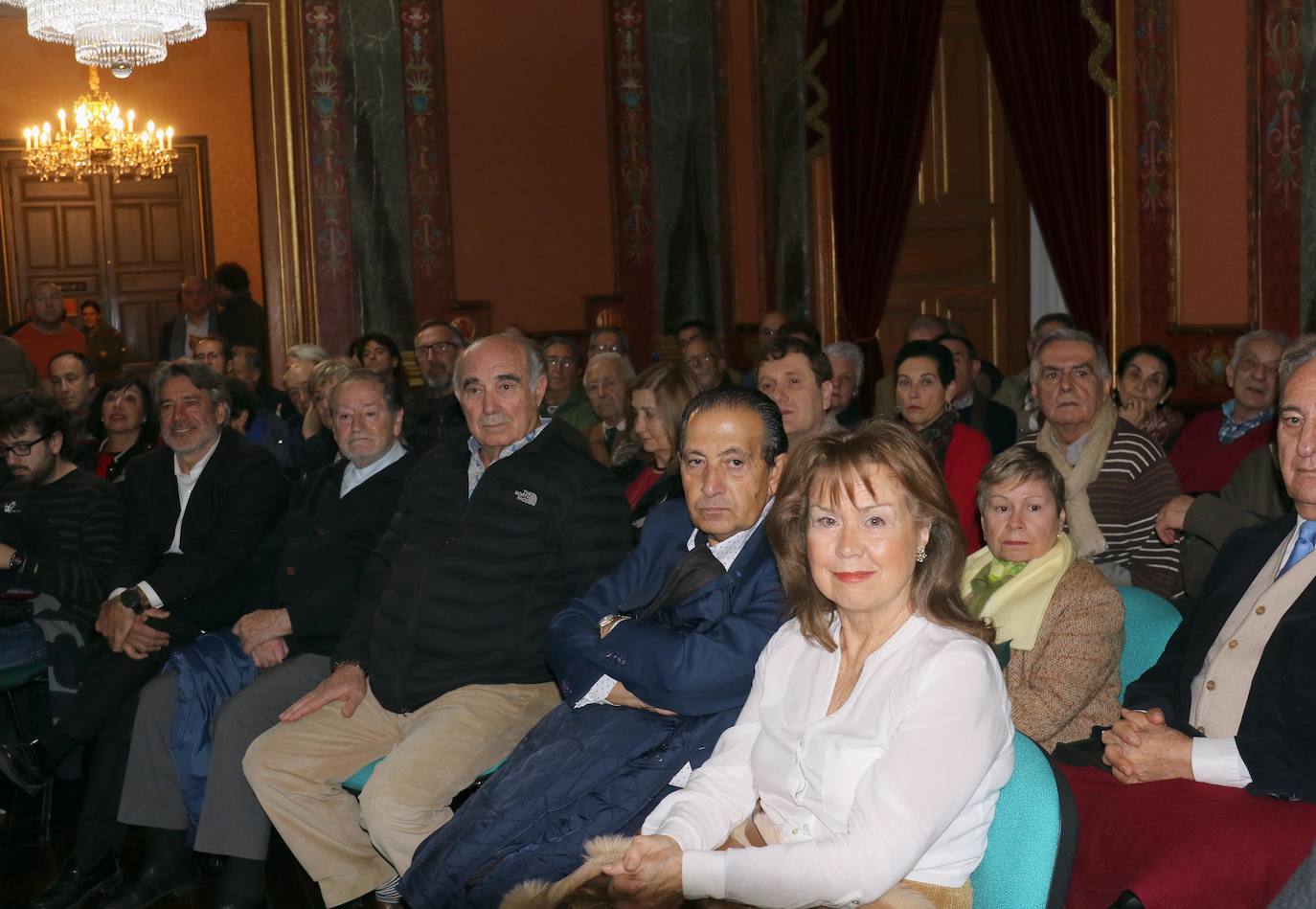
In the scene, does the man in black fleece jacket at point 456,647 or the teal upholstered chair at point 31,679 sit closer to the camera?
the man in black fleece jacket at point 456,647

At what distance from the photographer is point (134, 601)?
147 inches

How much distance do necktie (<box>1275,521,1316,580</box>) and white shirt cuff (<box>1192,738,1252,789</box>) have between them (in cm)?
34

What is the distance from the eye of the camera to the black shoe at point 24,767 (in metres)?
3.91

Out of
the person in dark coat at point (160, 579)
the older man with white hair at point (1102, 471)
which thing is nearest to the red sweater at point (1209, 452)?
the older man with white hair at point (1102, 471)

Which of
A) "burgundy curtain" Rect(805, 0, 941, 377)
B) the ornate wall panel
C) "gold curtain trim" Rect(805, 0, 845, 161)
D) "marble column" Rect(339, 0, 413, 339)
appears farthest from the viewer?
the ornate wall panel

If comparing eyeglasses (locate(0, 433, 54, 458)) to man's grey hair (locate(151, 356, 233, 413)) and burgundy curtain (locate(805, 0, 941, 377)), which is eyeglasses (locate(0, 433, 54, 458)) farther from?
burgundy curtain (locate(805, 0, 941, 377))

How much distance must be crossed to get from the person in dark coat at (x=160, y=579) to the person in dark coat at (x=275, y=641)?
0.11m

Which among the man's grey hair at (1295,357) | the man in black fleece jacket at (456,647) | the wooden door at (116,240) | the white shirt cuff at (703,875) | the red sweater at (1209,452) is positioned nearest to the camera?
the white shirt cuff at (703,875)

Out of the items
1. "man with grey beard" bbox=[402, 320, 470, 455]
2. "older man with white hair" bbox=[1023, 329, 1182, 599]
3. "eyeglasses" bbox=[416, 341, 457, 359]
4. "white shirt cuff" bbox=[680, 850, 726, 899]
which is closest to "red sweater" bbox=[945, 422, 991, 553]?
"older man with white hair" bbox=[1023, 329, 1182, 599]

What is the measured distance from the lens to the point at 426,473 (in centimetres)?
342

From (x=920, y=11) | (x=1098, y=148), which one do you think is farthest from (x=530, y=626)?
(x=920, y=11)

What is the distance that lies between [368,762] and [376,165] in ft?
18.6

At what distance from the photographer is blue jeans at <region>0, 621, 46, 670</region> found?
13.0 ft

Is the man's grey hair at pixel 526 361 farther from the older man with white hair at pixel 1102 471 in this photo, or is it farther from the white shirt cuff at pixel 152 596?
the older man with white hair at pixel 1102 471
